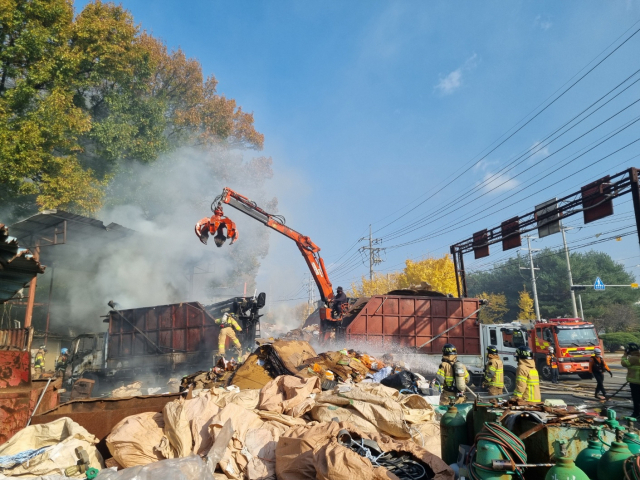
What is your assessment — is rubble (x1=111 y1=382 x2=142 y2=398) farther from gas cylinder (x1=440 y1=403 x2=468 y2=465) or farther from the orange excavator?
gas cylinder (x1=440 y1=403 x2=468 y2=465)

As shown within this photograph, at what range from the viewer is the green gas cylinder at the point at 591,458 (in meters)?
2.54

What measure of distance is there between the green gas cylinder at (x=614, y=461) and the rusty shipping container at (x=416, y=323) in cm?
1068

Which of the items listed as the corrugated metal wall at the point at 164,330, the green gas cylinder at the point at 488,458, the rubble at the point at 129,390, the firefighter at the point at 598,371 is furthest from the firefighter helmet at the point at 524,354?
the rubble at the point at 129,390

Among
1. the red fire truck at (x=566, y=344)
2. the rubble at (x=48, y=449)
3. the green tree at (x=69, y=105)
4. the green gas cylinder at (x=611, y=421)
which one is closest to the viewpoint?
the green gas cylinder at (x=611, y=421)

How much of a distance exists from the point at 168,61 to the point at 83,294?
52.8ft

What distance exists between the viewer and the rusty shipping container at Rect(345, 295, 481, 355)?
13.1 m

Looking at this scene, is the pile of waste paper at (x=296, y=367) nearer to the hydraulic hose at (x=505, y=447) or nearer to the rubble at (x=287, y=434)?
the rubble at (x=287, y=434)

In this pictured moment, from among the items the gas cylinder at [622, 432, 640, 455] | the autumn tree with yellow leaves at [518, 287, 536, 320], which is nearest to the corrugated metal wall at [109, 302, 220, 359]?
the gas cylinder at [622, 432, 640, 455]

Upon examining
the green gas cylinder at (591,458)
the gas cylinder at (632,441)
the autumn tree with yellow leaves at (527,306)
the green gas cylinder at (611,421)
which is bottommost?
the green gas cylinder at (591,458)

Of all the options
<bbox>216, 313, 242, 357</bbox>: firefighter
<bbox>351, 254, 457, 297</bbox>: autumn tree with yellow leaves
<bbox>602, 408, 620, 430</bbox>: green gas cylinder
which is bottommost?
<bbox>602, 408, 620, 430</bbox>: green gas cylinder

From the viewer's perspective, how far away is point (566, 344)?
1402 centimetres

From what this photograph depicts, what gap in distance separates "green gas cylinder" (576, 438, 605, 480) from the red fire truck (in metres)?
13.1

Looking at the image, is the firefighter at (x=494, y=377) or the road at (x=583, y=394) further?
the road at (x=583, y=394)

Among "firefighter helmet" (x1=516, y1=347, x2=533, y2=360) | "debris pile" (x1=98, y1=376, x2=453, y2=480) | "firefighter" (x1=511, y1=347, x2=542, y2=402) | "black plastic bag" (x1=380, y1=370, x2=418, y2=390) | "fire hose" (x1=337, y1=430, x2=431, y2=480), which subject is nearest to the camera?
"fire hose" (x1=337, y1=430, x2=431, y2=480)
